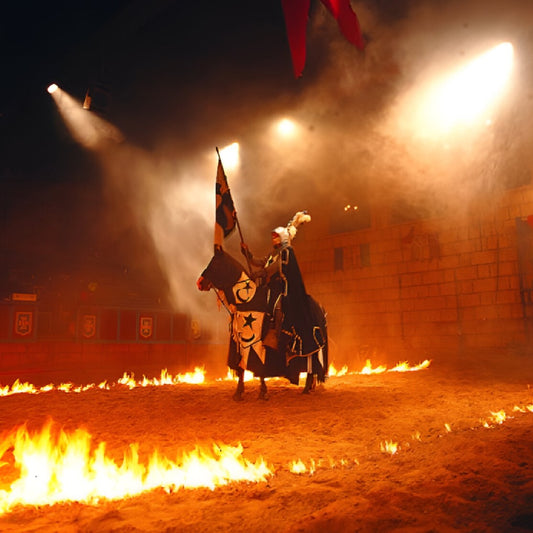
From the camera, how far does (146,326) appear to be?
13.8m

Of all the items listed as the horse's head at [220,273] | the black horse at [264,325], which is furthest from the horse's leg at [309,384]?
the horse's head at [220,273]

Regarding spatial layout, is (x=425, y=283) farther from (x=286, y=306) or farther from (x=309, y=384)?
(x=286, y=306)

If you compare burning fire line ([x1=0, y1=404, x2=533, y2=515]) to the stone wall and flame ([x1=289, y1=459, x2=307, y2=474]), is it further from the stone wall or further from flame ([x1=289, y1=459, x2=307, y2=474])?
the stone wall

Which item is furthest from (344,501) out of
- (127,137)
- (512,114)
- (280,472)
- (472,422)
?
(127,137)

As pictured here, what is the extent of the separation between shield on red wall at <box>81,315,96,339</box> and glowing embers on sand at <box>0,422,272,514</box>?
8.98 m

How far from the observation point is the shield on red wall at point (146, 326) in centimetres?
1369

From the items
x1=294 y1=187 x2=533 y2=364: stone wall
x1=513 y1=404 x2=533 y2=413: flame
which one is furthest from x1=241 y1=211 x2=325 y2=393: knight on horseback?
x1=294 y1=187 x2=533 y2=364: stone wall

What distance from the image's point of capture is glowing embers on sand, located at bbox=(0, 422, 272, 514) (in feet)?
9.33

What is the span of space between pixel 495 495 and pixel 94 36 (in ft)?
37.4

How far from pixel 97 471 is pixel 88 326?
10.1 meters

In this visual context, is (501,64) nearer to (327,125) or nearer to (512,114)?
(512,114)

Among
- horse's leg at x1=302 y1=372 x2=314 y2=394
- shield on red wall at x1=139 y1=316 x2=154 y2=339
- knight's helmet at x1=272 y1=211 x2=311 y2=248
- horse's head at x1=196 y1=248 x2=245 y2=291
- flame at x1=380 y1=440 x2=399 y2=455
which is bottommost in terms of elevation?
flame at x1=380 y1=440 x2=399 y2=455

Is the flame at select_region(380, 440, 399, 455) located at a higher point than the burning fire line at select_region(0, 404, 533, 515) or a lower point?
lower

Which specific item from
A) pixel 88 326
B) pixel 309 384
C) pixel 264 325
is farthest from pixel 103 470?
pixel 88 326
